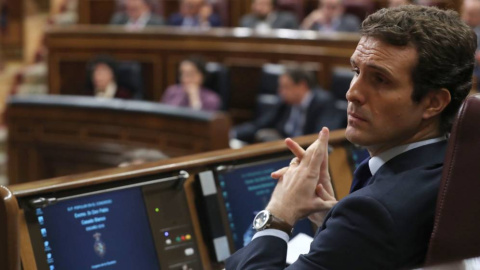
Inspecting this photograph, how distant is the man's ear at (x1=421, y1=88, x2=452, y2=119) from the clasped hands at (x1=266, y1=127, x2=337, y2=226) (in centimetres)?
15

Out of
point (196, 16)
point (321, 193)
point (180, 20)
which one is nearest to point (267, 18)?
point (196, 16)

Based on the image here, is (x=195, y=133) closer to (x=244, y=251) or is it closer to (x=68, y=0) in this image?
(x=244, y=251)

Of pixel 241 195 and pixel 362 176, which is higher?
pixel 362 176

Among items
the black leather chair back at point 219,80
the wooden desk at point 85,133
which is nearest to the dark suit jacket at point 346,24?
the black leather chair back at point 219,80

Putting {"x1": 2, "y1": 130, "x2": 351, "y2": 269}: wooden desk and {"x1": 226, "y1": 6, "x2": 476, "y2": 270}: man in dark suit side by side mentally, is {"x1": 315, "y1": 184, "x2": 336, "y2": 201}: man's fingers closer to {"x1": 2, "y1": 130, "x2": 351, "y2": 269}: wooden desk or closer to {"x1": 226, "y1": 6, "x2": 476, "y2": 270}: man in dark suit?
{"x1": 226, "y1": 6, "x2": 476, "y2": 270}: man in dark suit

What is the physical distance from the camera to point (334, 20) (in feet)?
15.3

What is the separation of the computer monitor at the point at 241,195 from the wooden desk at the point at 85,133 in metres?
1.67

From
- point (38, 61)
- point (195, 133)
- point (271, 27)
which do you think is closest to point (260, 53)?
point (271, 27)

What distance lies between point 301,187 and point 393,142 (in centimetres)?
14

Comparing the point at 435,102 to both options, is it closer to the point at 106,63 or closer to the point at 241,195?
the point at 241,195

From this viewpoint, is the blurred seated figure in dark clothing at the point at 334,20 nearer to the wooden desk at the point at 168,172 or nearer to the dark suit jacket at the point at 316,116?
the dark suit jacket at the point at 316,116

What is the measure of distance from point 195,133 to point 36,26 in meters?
4.49

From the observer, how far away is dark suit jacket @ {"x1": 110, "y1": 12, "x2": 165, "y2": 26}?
5.12 m

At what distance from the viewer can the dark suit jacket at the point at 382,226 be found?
0.90 meters
